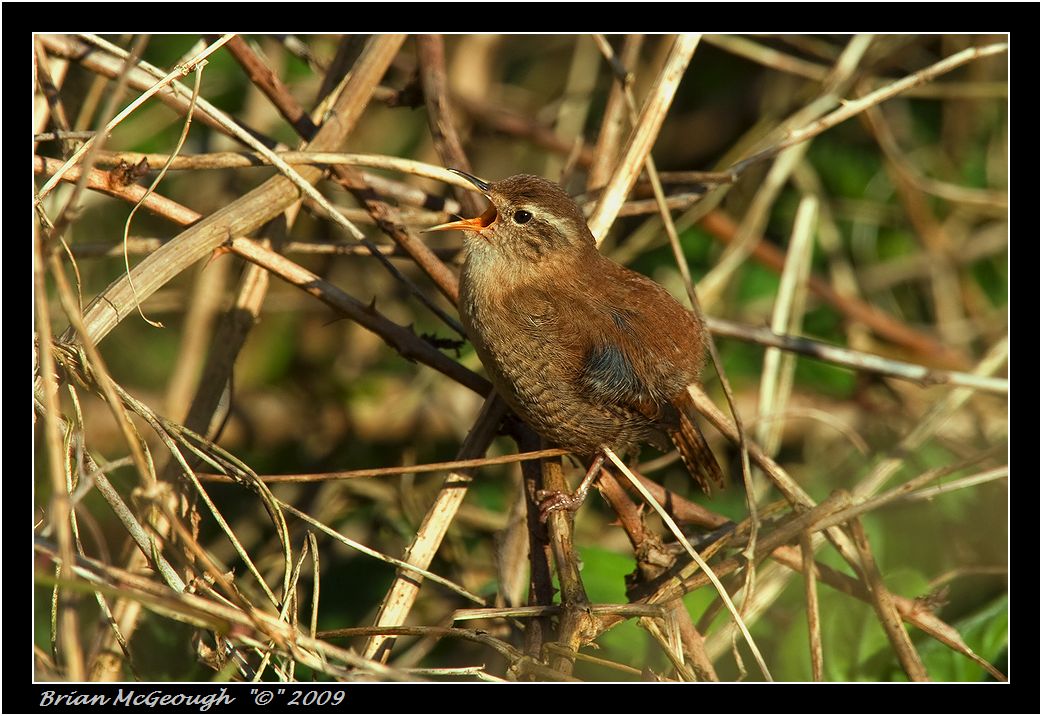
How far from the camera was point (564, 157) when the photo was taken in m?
4.45

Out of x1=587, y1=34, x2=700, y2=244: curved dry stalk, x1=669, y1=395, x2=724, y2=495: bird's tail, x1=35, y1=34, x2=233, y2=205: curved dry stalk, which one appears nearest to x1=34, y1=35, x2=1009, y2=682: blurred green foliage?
A: x1=669, y1=395, x2=724, y2=495: bird's tail

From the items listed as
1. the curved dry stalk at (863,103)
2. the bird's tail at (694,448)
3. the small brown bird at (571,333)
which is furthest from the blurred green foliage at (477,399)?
the curved dry stalk at (863,103)

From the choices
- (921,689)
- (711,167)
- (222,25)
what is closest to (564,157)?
(711,167)

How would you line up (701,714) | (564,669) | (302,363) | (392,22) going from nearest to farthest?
(564,669) → (701,714) → (392,22) → (302,363)

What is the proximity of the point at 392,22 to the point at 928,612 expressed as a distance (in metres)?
2.34

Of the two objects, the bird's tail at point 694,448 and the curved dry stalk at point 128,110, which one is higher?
the curved dry stalk at point 128,110

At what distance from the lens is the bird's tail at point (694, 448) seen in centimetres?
302

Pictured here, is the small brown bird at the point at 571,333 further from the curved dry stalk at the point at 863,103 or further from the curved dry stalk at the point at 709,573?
the curved dry stalk at the point at 863,103

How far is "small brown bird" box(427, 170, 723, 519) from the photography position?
2754 millimetres

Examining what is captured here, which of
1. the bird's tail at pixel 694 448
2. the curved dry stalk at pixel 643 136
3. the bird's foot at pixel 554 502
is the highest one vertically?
the curved dry stalk at pixel 643 136

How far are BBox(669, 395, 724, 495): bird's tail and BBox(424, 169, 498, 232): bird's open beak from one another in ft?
2.77

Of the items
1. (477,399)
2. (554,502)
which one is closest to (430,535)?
(554,502)

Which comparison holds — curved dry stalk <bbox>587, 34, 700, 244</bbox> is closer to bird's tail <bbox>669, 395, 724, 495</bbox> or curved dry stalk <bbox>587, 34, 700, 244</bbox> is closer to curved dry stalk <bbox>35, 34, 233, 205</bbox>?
bird's tail <bbox>669, 395, 724, 495</bbox>

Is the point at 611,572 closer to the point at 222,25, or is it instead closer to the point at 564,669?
the point at 564,669
